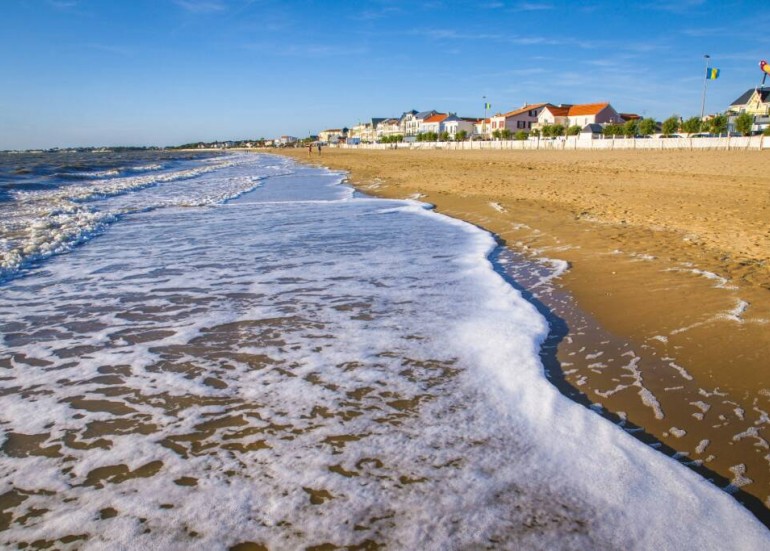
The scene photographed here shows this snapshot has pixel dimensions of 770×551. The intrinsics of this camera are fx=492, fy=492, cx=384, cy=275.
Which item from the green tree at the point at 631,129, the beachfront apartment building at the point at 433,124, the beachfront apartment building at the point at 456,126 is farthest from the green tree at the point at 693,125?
the beachfront apartment building at the point at 433,124

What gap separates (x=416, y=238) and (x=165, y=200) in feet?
35.5

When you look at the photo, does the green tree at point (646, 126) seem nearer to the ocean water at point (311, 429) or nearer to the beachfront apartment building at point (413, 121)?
the ocean water at point (311, 429)

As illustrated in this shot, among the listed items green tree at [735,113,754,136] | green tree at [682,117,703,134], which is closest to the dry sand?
green tree at [735,113,754,136]

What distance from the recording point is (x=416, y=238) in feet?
27.5

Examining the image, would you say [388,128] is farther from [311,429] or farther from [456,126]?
[311,429]

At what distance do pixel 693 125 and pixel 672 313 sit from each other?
2394 inches

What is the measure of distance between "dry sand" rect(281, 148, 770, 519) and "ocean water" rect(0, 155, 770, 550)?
296 mm

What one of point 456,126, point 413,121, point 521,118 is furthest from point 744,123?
point 413,121

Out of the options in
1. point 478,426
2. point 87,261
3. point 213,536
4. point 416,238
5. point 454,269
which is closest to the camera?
point 213,536

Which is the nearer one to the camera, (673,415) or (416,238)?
(673,415)

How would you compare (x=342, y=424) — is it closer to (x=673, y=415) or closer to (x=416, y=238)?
(x=673, y=415)

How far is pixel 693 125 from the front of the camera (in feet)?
177

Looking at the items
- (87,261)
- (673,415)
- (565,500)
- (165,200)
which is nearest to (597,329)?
(673,415)

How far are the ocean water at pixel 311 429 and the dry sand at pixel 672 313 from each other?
30 cm
